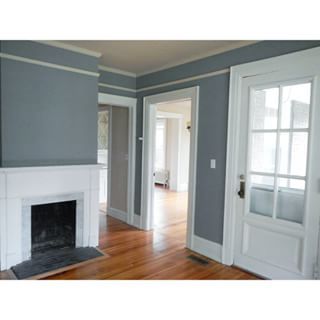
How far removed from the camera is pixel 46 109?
2875 mm

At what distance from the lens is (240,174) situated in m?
2.83

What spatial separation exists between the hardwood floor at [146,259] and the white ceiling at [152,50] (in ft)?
8.05

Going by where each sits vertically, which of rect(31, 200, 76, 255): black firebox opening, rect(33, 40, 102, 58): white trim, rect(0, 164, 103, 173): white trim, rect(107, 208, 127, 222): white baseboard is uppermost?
rect(33, 40, 102, 58): white trim

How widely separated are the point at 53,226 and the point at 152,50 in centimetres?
240

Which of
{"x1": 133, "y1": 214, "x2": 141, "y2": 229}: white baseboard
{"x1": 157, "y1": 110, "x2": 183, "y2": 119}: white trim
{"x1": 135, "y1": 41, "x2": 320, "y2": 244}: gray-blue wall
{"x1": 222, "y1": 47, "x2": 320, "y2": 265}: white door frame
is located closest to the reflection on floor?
{"x1": 133, "y1": 214, "x2": 141, "y2": 229}: white baseboard

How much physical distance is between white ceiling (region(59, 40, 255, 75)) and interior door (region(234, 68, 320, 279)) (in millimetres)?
602

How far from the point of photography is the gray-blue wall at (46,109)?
105 inches

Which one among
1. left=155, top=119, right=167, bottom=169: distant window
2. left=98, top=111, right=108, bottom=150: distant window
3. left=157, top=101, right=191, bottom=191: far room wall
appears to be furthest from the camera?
left=155, top=119, right=167, bottom=169: distant window

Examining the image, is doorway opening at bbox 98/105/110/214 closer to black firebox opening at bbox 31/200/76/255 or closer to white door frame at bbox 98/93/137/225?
white door frame at bbox 98/93/137/225

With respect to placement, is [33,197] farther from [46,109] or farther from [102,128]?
[102,128]

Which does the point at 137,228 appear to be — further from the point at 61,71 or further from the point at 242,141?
the point at 61,71

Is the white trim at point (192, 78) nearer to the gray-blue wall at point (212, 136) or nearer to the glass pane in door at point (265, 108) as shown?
the gray-blue wall at point (212, 136)

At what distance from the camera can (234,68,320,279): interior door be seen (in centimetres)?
230

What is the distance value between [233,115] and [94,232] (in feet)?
7.33
